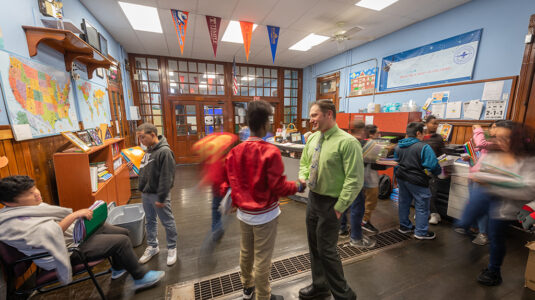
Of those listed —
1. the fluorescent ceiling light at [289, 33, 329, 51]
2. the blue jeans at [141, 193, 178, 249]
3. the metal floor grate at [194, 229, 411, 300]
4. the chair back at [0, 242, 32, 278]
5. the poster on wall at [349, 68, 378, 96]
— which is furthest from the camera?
the poster on wall at [349, 68, 378, 96]

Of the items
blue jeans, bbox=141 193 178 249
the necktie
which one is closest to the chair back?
blue jeans, bbox=141 193 178 249

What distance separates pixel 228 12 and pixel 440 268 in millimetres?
4694

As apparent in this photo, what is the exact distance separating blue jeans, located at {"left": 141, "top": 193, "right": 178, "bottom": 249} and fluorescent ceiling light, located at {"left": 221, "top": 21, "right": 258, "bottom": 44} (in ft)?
12.0

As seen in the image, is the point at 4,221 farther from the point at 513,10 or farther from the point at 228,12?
the point at 513,10

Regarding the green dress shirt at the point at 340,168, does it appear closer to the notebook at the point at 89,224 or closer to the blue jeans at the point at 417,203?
the blue jeans at the point at 417,203

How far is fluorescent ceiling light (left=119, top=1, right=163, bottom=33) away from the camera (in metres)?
3.39

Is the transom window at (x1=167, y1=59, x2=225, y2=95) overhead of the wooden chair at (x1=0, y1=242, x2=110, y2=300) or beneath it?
overhead

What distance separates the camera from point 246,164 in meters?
1.32

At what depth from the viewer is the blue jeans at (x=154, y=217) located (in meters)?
2.06

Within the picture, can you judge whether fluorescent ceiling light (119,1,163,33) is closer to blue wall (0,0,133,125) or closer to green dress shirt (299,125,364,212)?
blue wall (0,0,133,125)

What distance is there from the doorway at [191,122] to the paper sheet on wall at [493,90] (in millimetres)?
6316

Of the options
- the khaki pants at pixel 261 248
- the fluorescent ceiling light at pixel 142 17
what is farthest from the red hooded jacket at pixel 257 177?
the fluorescent ceiling light at pixel 142 17

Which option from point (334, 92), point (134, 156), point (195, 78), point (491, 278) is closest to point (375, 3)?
point (334, 92)

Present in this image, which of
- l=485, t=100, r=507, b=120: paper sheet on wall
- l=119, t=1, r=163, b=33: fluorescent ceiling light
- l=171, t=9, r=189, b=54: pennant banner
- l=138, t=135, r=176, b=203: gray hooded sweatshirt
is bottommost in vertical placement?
l=138, t=135, r=176, b=203: gray hooded sweatshirt
